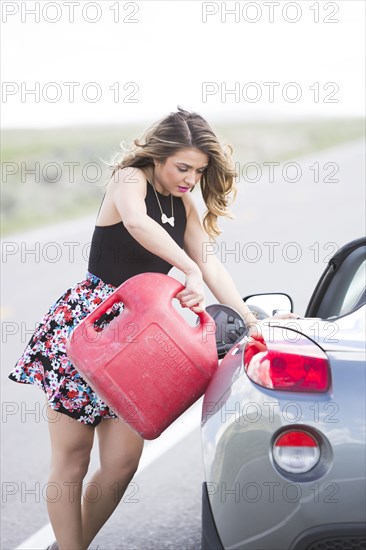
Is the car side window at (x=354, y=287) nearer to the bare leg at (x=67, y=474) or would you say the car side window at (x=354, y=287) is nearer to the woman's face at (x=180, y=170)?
the woman's face at (x=180, y=170)

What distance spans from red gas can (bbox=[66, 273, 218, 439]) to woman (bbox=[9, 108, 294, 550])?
453 mm

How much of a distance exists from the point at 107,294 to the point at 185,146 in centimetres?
63

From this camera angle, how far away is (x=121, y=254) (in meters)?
3.89

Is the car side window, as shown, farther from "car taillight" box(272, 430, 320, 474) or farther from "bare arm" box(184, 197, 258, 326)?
"car taillight" box(272, 430, 320, 474)

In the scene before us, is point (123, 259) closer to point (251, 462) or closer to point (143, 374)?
point (143, 374)

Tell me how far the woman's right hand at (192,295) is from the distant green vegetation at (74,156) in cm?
71


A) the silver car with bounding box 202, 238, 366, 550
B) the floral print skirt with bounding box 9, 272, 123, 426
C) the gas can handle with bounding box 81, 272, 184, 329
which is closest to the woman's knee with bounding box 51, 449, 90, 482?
the floral print skirt with bounding box 9, 272, 123, 426

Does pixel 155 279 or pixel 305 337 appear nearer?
pixel 305 337

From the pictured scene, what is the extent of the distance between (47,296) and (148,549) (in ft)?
24.9

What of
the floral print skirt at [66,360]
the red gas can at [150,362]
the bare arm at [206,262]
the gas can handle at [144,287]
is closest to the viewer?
the red gas can at [150,362]

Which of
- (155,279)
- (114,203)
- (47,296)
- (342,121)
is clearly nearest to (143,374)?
(155,279)

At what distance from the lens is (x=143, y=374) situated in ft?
10.7

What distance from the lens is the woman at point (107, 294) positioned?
3.84 m

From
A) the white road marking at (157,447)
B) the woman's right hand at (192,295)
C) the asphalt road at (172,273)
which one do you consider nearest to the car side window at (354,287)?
the asphalt road at (172,273)
